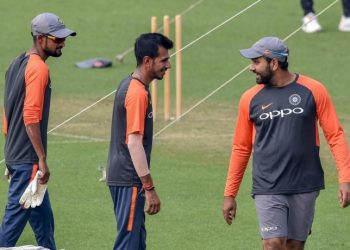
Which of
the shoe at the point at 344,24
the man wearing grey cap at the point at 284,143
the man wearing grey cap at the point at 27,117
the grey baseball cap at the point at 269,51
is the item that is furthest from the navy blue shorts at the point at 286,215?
the shoe at the point at 344,24

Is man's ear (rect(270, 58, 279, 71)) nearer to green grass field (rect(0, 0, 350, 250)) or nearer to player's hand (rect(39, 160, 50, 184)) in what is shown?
player's hand (rect(39, 160, 50, 184))

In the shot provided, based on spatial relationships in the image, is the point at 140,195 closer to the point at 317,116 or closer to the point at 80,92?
the point at 317,116

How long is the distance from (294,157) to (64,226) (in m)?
3.91

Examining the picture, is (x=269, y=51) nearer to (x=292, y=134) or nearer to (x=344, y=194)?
(x=292, y=134)

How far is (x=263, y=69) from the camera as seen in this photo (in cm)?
1023

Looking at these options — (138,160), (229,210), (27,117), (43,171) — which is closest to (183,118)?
(43,171)

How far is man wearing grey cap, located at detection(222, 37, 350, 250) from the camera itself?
10094 mm

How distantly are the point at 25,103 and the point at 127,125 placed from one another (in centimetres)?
124

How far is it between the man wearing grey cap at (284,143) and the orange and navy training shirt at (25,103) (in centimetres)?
183

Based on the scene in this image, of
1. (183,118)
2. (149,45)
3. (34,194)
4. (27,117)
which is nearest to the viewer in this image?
(149,45)

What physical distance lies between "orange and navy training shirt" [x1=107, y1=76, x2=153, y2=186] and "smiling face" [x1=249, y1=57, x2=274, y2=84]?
93cm

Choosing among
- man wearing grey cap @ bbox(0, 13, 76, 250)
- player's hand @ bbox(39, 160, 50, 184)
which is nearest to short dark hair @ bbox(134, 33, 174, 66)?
man wearing grey cap @ bbox(0, 13, 76, 250)

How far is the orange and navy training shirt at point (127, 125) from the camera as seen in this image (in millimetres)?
9984

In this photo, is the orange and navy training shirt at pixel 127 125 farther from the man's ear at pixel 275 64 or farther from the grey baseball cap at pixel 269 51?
the man's ear at pixel 275 64
